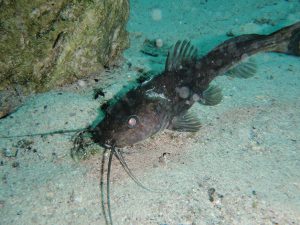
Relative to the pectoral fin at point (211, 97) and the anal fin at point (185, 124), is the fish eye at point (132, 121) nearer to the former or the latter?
the anal fin at point (185, 124)

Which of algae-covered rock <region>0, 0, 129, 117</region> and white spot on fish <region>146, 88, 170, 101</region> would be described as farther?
algae-covered rock <region>0, 0, 129, 117</region>

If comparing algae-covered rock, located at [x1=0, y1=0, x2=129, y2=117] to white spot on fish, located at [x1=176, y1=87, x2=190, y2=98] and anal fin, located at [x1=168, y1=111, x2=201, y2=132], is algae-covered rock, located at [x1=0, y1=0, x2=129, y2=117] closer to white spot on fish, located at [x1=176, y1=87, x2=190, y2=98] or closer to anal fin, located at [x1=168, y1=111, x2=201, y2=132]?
white spot on fish, located at [x1=176, y1=87, x2=190, y2=98]

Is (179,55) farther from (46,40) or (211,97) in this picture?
(46,40)

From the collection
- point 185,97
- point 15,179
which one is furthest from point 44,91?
point 185,97

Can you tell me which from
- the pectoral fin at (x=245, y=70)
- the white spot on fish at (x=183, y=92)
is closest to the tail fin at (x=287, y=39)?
the pectoral fin at (x=245, y=70)

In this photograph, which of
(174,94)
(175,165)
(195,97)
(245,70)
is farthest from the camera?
(245,70)

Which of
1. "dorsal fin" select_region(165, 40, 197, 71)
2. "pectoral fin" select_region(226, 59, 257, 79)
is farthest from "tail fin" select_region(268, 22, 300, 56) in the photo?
"dorsal fin" select_region(165, 40, 197, 71)

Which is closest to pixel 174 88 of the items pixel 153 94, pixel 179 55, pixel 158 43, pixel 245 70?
pixel 153 94
